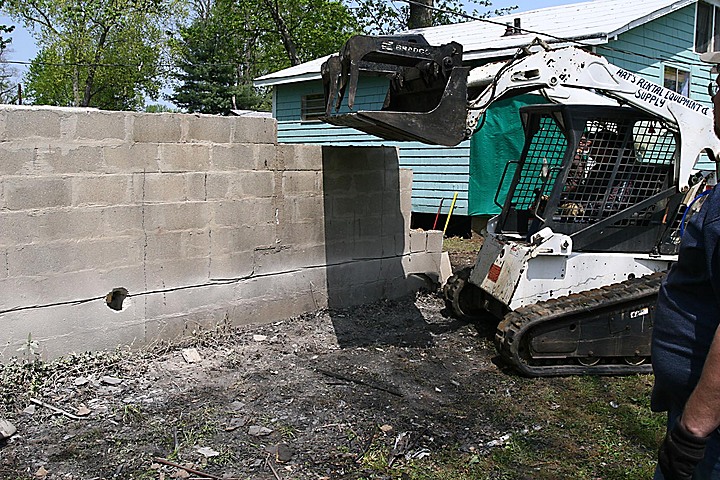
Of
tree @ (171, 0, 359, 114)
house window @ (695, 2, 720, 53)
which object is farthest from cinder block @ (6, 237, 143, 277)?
tree @ (171, 0, 359, 114)

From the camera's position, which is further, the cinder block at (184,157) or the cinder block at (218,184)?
the cinder block at (218,184)

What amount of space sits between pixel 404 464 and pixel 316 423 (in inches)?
31.0

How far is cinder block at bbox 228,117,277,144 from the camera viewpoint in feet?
21.3

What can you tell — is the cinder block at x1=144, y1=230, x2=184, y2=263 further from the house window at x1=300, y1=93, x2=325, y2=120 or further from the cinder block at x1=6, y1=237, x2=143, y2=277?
the house window at x1=300, y1=93, x2=325, y2=120

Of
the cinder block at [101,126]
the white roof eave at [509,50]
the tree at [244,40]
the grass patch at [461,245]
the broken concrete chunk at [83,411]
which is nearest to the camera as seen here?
the broken concrete chunk at [83,411]

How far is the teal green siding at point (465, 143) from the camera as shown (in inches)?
512

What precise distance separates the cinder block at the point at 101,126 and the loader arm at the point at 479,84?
169cm

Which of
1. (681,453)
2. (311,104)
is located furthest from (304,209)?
(311,104)

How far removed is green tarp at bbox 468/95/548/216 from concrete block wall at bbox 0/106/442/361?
4.78 meters

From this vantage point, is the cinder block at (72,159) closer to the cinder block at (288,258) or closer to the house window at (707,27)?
the cinder block at (288,258)

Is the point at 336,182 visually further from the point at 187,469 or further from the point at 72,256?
the point at 187,469

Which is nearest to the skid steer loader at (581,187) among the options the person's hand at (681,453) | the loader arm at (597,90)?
the loader arm at (597,90)

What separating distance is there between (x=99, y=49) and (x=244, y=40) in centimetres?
744

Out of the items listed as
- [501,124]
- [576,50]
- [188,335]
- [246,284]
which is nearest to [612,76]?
[576,50]
